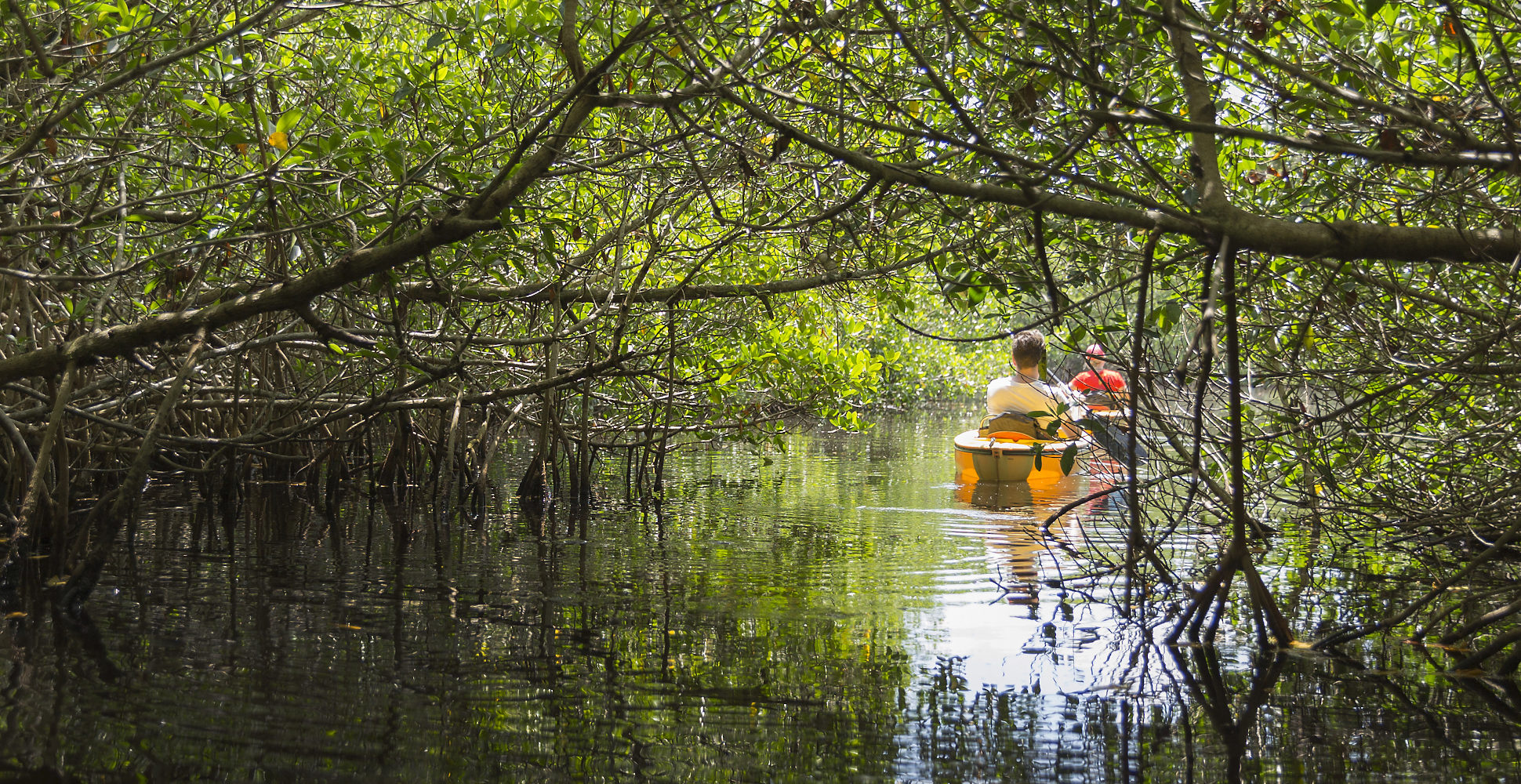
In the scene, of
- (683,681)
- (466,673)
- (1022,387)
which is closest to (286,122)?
(466,673)

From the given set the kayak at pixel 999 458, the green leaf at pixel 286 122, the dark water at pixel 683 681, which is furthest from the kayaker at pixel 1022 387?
the green leaf at pixel 286 122

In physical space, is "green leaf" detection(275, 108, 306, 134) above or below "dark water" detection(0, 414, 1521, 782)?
above

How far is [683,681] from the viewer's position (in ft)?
11.1

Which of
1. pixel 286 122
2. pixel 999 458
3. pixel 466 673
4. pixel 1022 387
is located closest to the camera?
pixel 466 673

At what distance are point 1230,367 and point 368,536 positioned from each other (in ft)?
15.2

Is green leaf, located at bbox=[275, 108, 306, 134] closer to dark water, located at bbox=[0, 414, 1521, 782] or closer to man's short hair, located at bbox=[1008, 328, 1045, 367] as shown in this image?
dark water, located at bbox=[0, 414, 1521, 782]

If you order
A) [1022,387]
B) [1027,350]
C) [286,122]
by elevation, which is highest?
[286,122]

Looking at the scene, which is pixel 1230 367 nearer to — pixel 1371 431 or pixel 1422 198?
pixel 1422 198

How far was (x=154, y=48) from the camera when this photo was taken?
4355mm

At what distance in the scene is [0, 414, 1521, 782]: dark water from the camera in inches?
106

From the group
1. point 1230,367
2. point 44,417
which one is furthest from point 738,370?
point 1230,367

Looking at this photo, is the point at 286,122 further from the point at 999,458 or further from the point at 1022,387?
the point at 1022,387

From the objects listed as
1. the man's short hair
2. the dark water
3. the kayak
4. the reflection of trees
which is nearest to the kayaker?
the man's short hair

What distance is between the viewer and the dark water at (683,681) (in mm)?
2684
